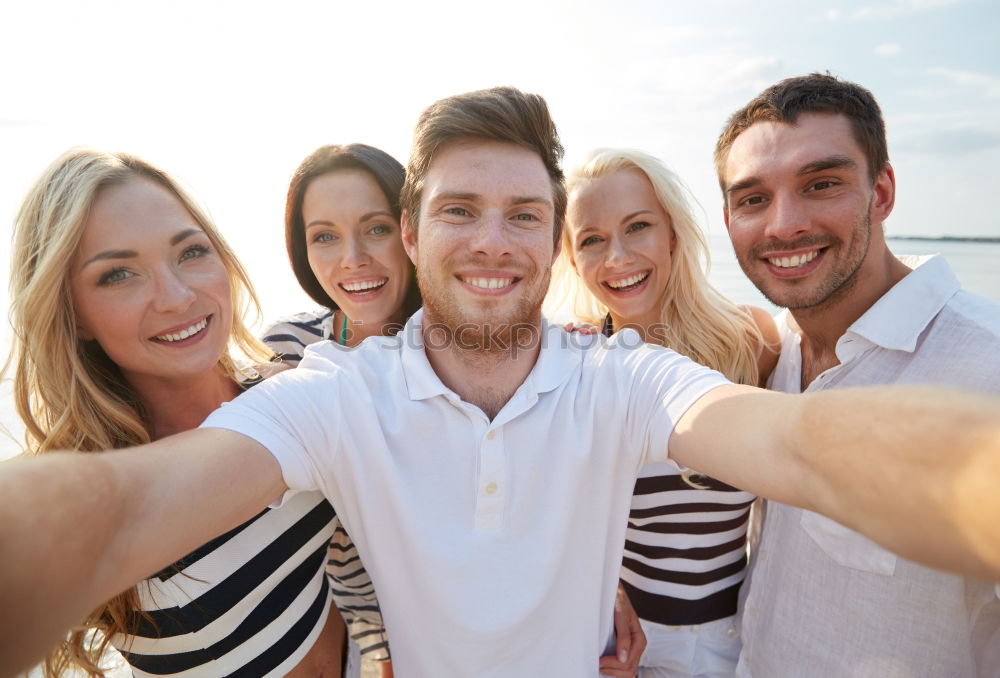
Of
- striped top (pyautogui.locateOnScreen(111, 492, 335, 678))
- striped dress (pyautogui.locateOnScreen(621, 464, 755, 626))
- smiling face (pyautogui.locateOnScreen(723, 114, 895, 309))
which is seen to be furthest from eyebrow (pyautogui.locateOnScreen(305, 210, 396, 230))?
striped dress (pyautogui.locateOnScreen(621, 464, 755, 626))

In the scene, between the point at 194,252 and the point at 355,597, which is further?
the point at 355,597

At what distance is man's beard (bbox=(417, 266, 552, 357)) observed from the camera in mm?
2074

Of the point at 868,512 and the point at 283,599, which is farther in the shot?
the point at 283,599

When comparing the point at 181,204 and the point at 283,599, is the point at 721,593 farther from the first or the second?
the point at 181,204

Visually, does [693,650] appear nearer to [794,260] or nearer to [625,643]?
[625,643]

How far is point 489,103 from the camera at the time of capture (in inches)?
85.2

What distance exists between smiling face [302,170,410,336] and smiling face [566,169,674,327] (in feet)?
3.81

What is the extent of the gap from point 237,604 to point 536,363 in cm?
140

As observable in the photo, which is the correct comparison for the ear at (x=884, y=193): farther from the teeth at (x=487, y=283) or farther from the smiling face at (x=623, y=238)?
the teeth at (x=487, y=283)

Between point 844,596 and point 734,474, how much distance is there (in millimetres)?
1160

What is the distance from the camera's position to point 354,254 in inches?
116

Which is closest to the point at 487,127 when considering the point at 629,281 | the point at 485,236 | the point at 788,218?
the point at 485,236

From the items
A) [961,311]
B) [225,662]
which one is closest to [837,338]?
[961,311]

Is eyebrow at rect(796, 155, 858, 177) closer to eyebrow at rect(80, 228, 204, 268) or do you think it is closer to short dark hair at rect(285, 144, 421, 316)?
short dark hair at rect(285, 144, 421, 316)
